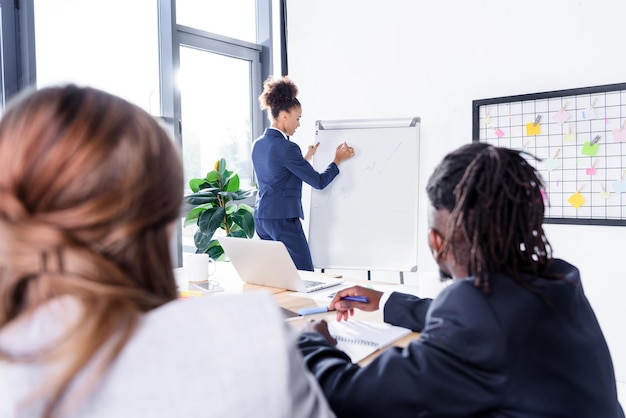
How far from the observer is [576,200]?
2.42m

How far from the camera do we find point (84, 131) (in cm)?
48

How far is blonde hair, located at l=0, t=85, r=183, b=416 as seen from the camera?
462mm

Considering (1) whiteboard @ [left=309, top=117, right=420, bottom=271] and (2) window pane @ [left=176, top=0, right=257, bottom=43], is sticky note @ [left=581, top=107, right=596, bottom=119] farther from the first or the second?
(2) window pane @ [left=176, top=0, right=257, bottom=43]

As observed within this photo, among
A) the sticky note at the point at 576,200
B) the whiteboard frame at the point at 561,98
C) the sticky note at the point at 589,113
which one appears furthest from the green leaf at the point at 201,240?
the sticky note at the point at 589,113

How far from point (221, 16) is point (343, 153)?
1.52 metres

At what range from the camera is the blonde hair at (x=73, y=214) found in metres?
0.46

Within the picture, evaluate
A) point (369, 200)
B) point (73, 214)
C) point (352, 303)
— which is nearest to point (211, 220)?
point (369, 200)

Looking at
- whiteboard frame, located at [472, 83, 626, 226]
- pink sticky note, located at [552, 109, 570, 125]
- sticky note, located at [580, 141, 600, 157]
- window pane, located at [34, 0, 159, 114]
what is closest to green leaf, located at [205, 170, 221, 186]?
window pane, located at [34, 0, 159, 114]

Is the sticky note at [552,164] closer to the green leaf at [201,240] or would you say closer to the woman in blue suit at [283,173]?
the woman in blue suit at [283,173]

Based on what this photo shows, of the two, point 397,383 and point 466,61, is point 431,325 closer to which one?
point 397,383

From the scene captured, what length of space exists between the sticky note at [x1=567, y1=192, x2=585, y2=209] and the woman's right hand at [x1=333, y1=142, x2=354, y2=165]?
1145 mm

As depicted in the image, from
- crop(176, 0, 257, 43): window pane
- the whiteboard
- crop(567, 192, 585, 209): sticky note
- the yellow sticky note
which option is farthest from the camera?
crop(176, 0, 257, 43): window pane

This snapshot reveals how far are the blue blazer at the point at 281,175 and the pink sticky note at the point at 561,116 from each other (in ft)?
3.76

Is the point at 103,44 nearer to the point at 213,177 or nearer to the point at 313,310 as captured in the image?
the point at 213,177
